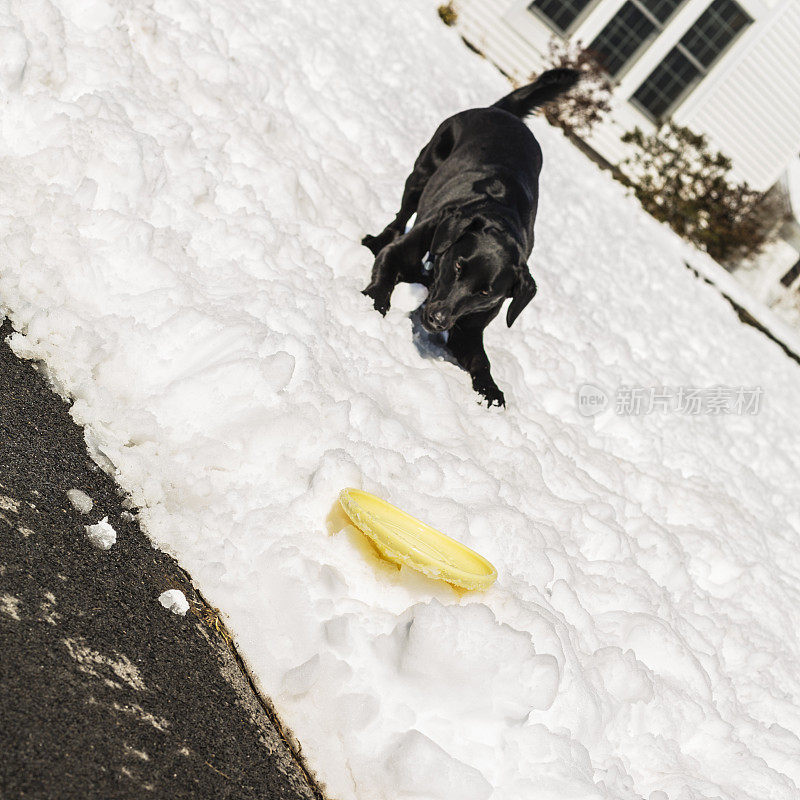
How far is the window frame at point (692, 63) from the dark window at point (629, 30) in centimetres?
49

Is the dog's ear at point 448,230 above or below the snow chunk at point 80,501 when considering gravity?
above

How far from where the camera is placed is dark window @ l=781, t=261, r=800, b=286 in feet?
52.3

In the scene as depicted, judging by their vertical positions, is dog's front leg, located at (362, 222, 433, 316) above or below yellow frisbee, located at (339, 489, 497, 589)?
above

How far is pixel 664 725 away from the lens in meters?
2.68

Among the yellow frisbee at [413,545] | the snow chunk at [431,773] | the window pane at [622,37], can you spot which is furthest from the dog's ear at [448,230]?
the window pane at [622,37]

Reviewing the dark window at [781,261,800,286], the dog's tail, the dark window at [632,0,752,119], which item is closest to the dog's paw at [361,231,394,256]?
the dog's tail

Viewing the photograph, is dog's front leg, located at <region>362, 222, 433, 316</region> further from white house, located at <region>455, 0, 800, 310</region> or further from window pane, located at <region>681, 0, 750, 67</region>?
window pane, located at <region>681, 0, 750, 67</region>

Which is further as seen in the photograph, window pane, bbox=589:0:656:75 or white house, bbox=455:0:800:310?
window pane, bbox=589:0:656:75

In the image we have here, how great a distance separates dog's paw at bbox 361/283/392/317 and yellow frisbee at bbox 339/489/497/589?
1.74 meters

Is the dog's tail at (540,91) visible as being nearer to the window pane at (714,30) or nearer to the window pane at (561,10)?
the window pane at (561,10)

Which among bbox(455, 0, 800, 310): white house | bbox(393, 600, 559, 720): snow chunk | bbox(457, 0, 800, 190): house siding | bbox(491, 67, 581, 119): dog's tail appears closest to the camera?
bbox(393, 600, 559, 720): snow chunk

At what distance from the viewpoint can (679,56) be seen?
526 inches

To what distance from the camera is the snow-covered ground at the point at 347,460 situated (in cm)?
220

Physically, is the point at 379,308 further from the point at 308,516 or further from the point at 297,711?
the point at 297,711
